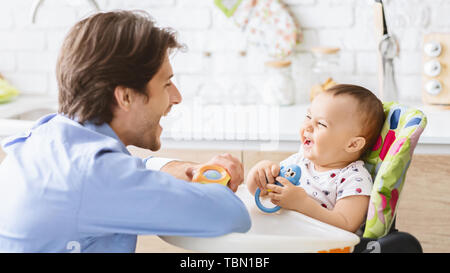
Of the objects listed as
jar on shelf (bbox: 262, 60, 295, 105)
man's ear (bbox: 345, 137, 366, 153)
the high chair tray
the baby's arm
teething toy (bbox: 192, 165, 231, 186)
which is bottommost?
jar on shelf (bbox: 262, 60, 295, 105)

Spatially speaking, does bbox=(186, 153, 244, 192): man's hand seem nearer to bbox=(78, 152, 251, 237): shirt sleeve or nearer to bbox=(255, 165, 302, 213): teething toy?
bbox=(255, 165, 302, 213): teething toy

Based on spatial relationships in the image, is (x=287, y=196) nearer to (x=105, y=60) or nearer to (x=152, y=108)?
(x=152, y=108)

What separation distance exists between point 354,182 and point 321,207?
0.13 m

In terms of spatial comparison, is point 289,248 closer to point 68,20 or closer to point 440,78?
point 440,78

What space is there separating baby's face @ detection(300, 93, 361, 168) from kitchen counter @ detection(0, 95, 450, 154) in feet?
1.87

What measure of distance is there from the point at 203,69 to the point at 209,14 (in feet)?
0.84

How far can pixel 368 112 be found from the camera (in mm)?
1482

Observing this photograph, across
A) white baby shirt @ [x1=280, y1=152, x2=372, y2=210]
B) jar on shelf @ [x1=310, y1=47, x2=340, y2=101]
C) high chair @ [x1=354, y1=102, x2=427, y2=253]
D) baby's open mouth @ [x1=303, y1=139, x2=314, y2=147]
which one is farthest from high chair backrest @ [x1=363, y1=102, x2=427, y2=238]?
jar on shelf @ [x1=310, y1=47, x2=340, y2=101]

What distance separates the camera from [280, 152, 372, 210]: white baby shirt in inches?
55.7

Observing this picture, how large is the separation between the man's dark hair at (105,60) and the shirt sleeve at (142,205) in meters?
0.21

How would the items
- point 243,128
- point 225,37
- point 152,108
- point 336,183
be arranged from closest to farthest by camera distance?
point 152,108 → point 336,183 → point 243,128 → point 225,37

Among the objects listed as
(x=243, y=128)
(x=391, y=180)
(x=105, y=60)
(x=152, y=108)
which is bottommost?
(x=243, y=128)

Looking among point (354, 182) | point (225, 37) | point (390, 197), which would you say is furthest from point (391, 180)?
point (225, 37)

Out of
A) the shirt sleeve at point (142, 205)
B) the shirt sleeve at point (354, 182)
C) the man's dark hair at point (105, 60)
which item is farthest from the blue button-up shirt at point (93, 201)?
the shirt sleeve at point (354, 182)
